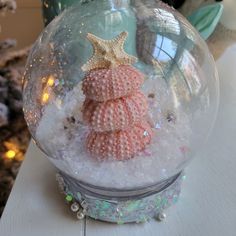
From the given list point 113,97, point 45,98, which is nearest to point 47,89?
point 45,98

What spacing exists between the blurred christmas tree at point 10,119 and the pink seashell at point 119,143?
0.36 metres

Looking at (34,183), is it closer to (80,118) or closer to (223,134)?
(80,118)

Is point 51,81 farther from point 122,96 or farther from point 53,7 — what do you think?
point 53,7

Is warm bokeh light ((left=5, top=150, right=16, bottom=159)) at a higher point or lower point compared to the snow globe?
lower

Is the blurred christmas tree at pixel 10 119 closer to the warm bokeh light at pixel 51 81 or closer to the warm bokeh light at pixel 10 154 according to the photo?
the warm bokeh light at pixel 10 154

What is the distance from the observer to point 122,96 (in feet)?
1.44

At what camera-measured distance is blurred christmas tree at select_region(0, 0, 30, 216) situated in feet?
2.60

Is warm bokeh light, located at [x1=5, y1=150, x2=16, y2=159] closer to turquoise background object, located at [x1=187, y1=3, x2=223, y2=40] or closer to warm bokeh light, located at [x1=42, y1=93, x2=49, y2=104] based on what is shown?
warm bokeh light, located at [x1=42, y1=93, x2=49, y2=104]

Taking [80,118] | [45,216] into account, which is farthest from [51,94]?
[45,216]

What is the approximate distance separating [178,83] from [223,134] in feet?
A: 0.44

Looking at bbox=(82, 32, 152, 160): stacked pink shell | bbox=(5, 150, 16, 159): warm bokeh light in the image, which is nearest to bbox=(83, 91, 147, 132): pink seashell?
bbox=(82, 32, 152, 160): stacked pink shell

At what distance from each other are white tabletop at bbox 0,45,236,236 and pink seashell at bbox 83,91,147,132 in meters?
0.13

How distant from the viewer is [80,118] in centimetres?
51

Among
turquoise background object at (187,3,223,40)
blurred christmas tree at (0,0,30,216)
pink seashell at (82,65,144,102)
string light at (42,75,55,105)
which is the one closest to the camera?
pink seashell at (82,65,144,102)
